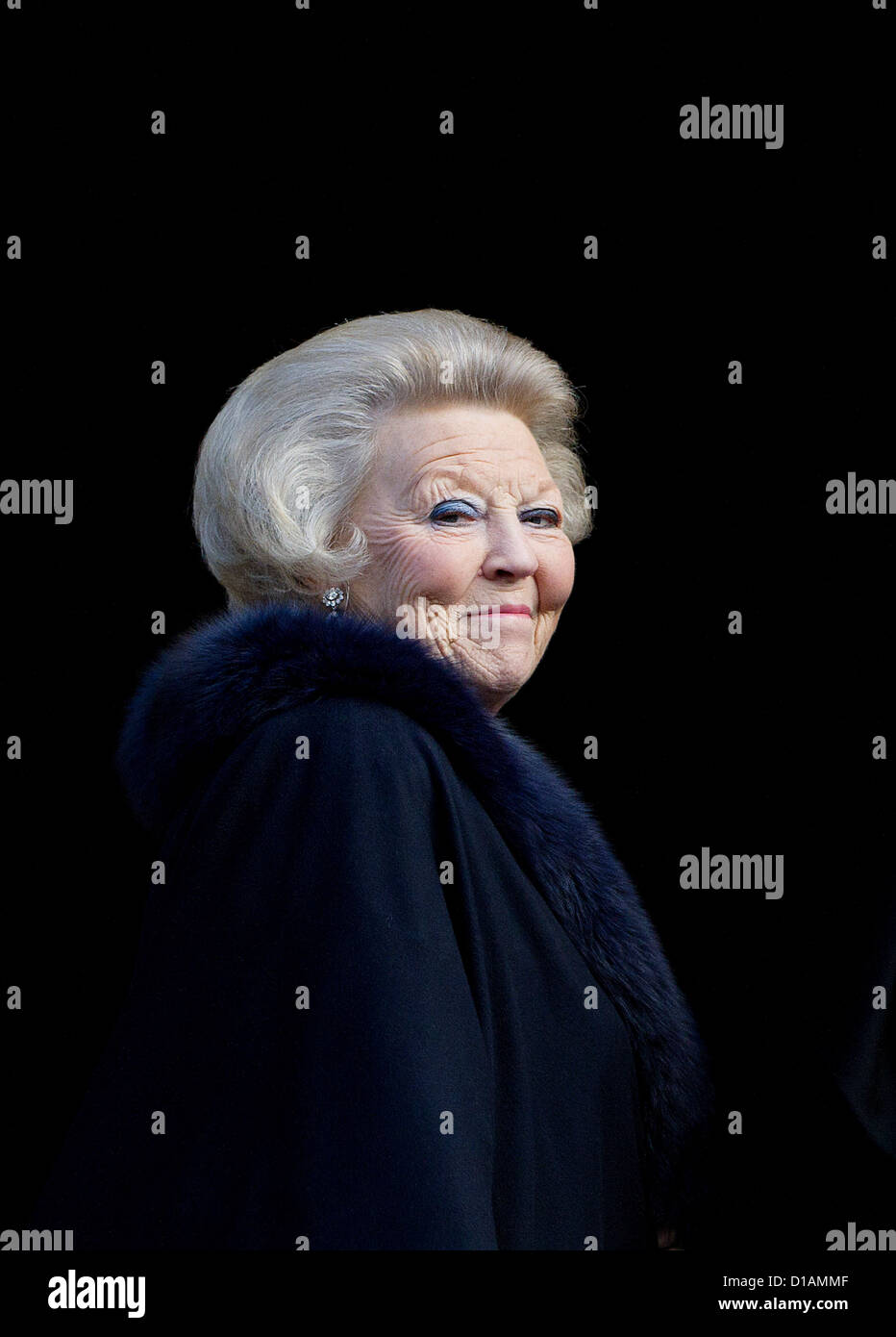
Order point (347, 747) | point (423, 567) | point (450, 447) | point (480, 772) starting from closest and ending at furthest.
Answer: point (347, 747) < point (480, 772) < point (423, 567) < point (450, 447)

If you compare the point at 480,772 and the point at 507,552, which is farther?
the point at 507,552

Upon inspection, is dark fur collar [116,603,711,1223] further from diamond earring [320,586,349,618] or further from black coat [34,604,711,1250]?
diamond earring [320,586,349,618]

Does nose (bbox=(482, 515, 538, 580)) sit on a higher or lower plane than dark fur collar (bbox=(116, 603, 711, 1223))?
higher

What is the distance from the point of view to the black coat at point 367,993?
7.84 feet

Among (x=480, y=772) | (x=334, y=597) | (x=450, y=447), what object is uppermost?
(x=450, y=447)

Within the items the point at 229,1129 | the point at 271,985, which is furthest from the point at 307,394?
the point at 229,1129

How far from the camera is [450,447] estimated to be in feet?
10.1

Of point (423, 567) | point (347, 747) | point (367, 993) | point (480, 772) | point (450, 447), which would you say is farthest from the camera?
point (450, 447)

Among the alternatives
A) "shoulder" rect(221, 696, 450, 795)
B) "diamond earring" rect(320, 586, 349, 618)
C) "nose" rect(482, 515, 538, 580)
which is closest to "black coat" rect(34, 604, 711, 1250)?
"shoulder" rect(221, 696, 450, 795)

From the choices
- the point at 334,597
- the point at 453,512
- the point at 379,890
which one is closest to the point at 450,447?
the point at 453,512

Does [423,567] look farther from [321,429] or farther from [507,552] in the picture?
[321,429]

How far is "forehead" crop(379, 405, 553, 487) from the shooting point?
10.0 ft

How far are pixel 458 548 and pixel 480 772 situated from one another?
489mm

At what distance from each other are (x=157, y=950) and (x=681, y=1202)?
43.6 inches
